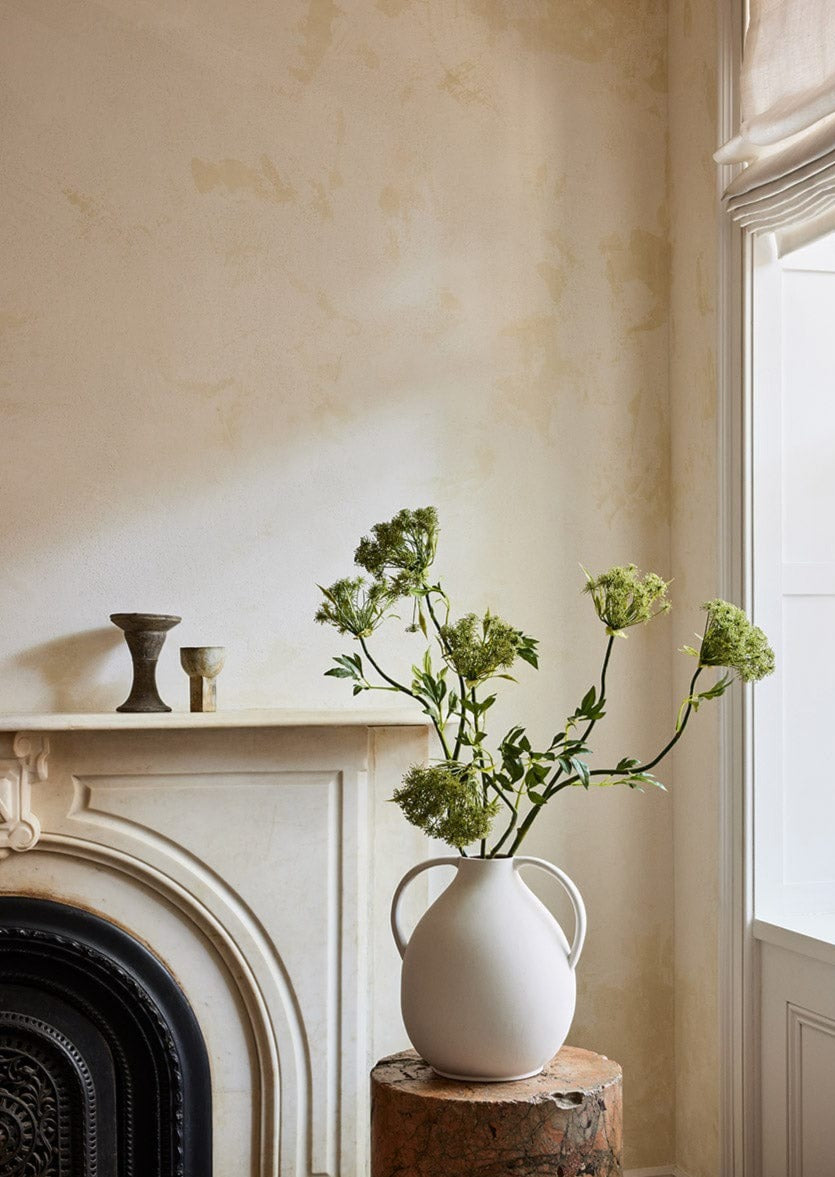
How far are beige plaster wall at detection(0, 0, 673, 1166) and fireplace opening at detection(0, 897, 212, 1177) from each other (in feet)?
1.59

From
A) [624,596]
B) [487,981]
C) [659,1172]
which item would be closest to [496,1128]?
[487,981]

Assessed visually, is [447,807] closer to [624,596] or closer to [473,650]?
[473,650]

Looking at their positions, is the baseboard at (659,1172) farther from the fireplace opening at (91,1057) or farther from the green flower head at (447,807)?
the green flower head at (447,807)

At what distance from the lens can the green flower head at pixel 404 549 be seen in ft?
6.28

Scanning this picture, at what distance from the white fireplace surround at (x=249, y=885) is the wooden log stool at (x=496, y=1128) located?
1.90 ft

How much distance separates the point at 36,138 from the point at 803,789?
83.6 inches

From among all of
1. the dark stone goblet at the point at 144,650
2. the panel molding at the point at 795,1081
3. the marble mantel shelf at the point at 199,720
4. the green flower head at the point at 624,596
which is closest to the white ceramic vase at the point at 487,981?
the green flower head at the point at 624,596

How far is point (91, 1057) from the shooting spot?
7.83 ft

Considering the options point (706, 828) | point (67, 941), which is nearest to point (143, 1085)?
point (67, 941)

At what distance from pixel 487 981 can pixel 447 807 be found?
272mm

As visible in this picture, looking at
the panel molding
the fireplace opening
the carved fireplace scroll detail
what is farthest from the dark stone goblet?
the panel molding

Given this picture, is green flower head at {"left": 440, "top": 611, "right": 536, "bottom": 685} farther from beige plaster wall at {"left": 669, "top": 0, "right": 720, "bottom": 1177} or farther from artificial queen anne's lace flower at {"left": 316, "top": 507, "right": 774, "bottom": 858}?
beige plaster wall at {"left": 669, "top": 0, "right": 720, "bottom": 1177}

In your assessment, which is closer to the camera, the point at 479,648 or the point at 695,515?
the point at 479,648

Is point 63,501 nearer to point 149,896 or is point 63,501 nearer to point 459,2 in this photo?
point 149,896
